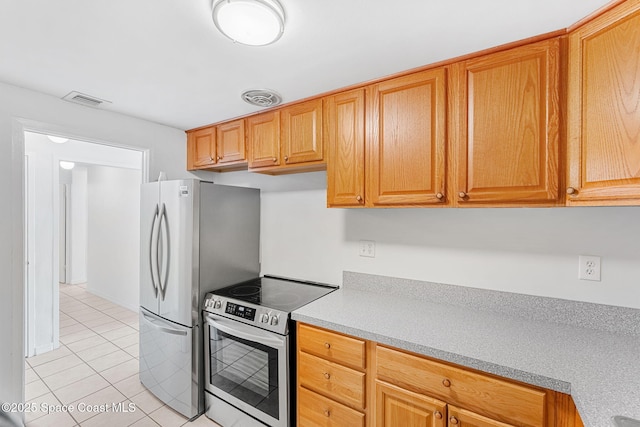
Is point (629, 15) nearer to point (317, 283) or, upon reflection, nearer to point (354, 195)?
point (354, 195)

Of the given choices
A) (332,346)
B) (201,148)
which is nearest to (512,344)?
(332,346)

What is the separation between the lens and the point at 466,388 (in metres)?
1.18

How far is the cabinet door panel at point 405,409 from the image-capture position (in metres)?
1.25

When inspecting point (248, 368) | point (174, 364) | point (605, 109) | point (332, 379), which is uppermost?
point (605, 109)

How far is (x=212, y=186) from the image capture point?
2145mm

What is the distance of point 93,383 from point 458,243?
3128 mm

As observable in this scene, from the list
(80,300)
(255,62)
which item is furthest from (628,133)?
(80,300)

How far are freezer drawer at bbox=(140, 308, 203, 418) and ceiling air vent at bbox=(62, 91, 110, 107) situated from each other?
163 centimetres

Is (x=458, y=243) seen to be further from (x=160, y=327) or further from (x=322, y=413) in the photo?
(x=160, y=327)

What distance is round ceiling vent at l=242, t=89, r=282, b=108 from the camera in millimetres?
1857

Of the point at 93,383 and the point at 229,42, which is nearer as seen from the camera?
the point at 229,42

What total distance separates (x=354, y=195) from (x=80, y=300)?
5.16m

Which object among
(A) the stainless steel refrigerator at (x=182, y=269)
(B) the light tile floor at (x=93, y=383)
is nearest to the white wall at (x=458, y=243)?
(A) the stainless steel refrigerator at (x=182, y=269)

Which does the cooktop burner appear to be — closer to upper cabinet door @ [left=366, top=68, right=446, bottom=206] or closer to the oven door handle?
the oven door handle
